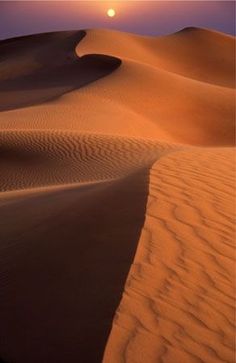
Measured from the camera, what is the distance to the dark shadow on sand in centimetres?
325

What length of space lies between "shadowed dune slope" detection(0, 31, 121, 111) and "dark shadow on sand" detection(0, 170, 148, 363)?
52.8 feet

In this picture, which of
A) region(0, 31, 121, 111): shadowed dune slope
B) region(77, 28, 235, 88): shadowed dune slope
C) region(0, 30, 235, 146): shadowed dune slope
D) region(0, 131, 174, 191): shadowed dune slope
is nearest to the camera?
region(0, 131, 174, 191): shadowed dune slope

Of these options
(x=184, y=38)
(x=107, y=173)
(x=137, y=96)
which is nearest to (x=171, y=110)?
(x=137, y=96)

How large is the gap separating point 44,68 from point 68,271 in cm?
3158

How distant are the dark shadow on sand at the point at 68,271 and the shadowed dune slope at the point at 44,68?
1608 centimetres

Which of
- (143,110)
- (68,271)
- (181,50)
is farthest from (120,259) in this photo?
(181,50)

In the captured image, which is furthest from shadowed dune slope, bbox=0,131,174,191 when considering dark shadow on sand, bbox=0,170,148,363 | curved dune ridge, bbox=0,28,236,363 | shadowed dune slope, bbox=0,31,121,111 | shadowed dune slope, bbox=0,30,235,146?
shadowed dune slope, bbox=0,31,121,111

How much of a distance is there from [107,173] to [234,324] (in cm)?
Answer: 628

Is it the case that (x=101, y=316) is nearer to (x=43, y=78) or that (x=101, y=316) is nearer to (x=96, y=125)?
(x=96, y=125)

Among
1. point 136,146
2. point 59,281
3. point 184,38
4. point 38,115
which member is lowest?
point 184,38

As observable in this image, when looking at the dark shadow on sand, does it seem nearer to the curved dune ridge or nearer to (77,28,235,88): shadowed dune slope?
the curved dune ridge

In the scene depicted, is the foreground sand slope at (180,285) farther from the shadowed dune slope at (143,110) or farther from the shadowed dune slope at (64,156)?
the shadowed dune slope at (143,110)

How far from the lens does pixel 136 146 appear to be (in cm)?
1152

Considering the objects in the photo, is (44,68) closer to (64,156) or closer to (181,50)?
(181,50)
